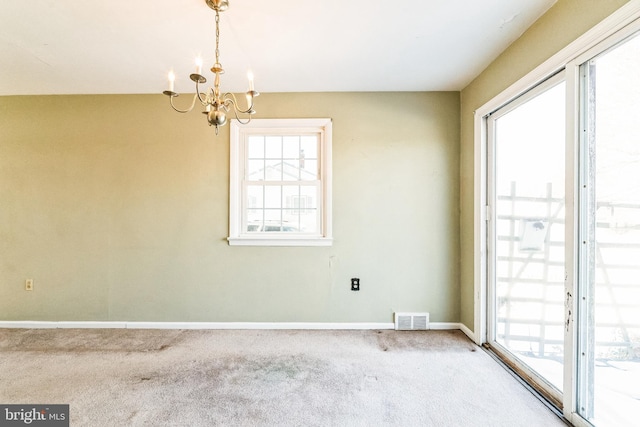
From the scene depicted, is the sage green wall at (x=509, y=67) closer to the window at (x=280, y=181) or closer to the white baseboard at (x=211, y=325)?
the white baseboard at (x=211, y=325)

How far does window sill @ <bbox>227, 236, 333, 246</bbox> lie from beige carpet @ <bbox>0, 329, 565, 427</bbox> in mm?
891

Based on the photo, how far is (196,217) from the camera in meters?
2.96

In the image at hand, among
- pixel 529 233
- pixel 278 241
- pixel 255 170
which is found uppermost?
pixel 255 170

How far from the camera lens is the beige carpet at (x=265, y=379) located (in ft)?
5.50

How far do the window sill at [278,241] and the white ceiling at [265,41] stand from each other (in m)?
1.53

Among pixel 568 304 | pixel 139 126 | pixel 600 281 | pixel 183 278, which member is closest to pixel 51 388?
pixel 183 278

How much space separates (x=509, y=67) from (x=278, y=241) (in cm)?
248

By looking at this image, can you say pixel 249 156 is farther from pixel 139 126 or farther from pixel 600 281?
pixel 600 281

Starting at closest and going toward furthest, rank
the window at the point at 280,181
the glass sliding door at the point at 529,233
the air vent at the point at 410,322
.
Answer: the glass sliding door at the point at 529,233
the air vent at the point at 410,322
the window at the point at 280,181

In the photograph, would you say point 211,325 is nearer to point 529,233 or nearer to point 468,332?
point 468,332

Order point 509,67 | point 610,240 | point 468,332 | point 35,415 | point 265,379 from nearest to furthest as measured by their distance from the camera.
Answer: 1. point 610,240
2. point 35,415
3. point 265,379
4. point 509,67
5. point 468,332

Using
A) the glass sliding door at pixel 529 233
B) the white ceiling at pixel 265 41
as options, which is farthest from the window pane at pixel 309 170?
the glass sliding door at pixel 529 233

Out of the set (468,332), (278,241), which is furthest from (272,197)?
(468,332)

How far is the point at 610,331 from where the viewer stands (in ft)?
4.84
